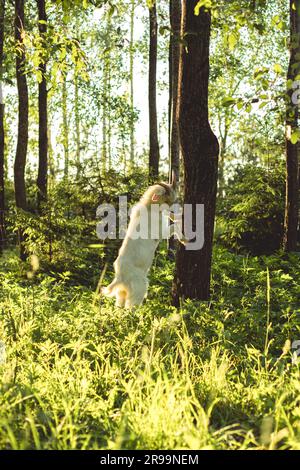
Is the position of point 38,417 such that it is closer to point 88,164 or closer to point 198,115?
point 198,115

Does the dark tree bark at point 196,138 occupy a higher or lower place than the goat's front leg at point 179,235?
higher

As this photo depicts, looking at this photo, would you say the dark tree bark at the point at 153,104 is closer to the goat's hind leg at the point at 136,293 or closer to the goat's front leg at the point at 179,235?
the goat's front leg at the point at 179,235

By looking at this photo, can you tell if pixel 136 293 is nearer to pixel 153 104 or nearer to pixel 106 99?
pixel 153 104

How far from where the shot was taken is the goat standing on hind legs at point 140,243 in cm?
824

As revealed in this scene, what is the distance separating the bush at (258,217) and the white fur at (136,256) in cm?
641

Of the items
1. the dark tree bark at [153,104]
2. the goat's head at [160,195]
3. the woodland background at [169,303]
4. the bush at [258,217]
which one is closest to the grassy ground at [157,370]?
the woodland background at [169,303]

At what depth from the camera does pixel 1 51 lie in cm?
1702

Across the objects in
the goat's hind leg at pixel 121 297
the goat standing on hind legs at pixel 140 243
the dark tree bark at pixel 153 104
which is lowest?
the goat's hind leg at pixel 121 297

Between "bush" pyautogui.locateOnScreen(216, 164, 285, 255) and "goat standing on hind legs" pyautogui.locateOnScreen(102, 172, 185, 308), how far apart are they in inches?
252

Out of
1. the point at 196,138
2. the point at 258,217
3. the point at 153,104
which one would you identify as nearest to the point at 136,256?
the point at 196,138

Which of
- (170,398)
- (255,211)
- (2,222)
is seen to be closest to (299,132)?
(170,398)

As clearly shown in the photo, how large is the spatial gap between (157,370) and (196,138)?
171 inches
